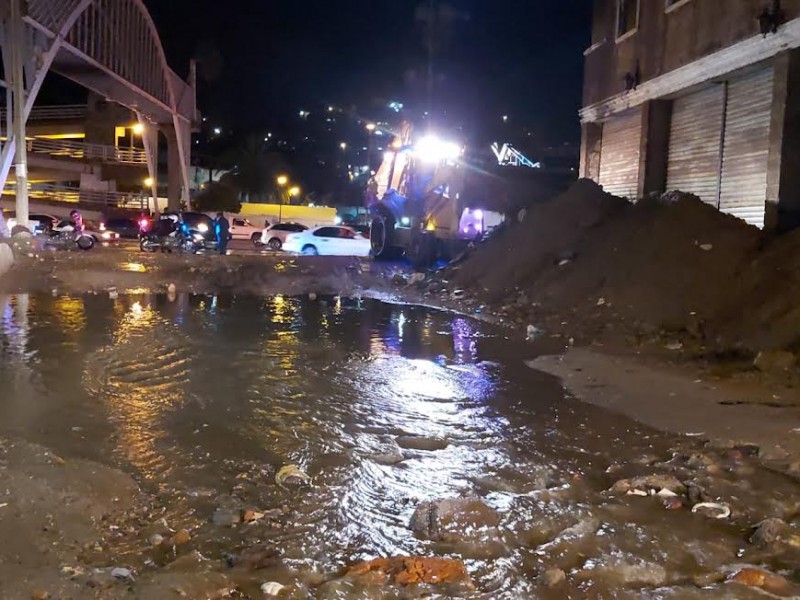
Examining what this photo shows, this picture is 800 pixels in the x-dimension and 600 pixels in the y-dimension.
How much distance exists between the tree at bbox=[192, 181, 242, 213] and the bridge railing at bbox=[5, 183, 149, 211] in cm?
686

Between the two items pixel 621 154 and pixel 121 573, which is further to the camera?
pixel 621 154

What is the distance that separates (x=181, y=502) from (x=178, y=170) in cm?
4246

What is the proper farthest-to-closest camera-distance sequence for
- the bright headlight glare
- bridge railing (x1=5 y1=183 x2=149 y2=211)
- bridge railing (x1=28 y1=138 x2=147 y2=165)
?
bridge railing (x1=28 y1=138 x2=147 y2=165)
bridge railing (x1=5 y1=183 x2=149 y2=211)
the bright headlight glare

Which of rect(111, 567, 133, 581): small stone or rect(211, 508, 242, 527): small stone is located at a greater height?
rect(111, 567, 133, 581): small stone

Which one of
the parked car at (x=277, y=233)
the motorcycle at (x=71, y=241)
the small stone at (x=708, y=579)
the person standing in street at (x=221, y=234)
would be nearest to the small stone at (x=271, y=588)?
the small stone at (x=708, y=579)

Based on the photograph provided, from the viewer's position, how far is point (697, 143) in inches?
572

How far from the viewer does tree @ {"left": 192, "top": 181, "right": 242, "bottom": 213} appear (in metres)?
57.2

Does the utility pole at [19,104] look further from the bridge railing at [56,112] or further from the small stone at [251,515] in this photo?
the bridge railing at [56,112]

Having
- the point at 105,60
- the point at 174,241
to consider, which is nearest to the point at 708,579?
the point at 174,241

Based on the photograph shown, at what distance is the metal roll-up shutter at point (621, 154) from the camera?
55.8ft

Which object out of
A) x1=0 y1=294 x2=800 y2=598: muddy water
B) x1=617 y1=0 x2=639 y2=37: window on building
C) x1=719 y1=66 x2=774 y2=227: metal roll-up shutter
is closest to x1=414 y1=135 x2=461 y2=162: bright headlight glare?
x1=617 y1=0 x2=639 y2=37: window on building

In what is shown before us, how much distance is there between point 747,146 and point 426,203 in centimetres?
1062

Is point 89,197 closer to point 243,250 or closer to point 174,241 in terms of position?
point 243,250

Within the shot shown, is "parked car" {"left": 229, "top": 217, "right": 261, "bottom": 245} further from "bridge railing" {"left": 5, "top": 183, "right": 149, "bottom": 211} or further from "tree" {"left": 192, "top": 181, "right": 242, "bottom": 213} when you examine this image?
"tree" {"left": 192, "top": 181, "right": 242, "bottom": 213}
